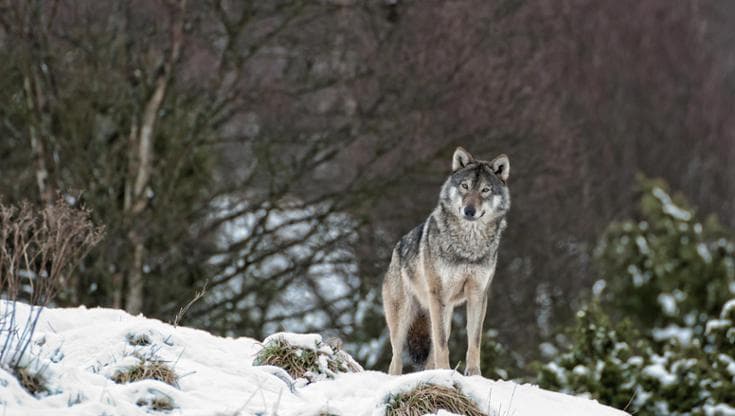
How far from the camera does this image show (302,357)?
727 centimetres

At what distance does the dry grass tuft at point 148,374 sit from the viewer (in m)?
6.32

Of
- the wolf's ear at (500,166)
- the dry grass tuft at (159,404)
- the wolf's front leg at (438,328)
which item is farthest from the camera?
the wolf's ear at (500,166)

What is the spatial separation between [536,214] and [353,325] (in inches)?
177

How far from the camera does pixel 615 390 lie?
11.3 metres

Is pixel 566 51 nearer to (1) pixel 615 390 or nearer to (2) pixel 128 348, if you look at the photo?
(1) pixel 615 390

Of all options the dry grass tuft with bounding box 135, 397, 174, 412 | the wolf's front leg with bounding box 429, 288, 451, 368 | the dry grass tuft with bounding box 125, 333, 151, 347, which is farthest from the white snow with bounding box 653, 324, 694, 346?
the dry grass tuft with bounding box 135, 397, 174, 412

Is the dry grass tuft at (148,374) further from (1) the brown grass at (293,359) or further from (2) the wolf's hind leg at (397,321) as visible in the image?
(2) the wolf's hind leg at (397,321)

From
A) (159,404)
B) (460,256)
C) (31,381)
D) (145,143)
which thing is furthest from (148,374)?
(145,143)

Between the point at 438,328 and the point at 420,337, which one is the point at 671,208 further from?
the point at 438,328

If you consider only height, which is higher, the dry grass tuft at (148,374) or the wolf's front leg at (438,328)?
the wolf's front leg at (438,328)

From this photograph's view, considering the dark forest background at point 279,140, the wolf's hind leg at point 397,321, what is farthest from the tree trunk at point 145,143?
the wolf's hind leg at point 397,321

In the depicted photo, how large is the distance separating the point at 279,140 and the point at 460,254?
8.49 m

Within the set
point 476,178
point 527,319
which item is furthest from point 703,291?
point 476,178

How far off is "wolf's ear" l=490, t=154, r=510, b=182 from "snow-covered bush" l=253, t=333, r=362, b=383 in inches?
87.6
